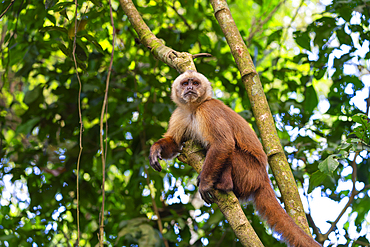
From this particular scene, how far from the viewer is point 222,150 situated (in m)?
3.49

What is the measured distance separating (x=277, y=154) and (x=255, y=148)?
92cm

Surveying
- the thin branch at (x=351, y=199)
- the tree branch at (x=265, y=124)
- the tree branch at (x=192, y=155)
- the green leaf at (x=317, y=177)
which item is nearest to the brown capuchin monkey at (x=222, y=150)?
the tree branch at (x=192, y=155)

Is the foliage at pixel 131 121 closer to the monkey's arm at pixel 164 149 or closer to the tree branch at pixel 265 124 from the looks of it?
the monkey's arm at pixel 164 149

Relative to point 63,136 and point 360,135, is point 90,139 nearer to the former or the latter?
point 63,136

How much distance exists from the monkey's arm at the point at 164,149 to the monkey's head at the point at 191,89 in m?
0.54

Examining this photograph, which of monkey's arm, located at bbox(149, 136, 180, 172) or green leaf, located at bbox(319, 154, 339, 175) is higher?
monkey's arm, located at bbox(149, 136, 180, 172)

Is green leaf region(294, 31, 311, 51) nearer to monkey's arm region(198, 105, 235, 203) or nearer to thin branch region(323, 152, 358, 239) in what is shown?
monkey's arm region(198, 105, 235, 203)

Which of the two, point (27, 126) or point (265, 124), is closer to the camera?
point (265, 124)

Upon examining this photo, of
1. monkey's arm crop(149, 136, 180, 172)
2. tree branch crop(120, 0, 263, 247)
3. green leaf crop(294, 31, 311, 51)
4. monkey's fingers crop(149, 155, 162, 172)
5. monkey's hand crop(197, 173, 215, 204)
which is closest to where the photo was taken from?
tree branch crop(120, 0, 263, 247)

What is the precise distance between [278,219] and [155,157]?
1.53 metres

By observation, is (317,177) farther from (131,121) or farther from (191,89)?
(131,121)

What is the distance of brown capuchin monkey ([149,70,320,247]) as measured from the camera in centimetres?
319

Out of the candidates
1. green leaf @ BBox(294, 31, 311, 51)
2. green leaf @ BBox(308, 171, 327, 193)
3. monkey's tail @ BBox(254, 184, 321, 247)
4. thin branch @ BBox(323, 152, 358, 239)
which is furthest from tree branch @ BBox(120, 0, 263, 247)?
thin branch @ BBox(323, 152, 358, 239)

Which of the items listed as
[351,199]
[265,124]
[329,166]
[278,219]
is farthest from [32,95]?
[351,199]
